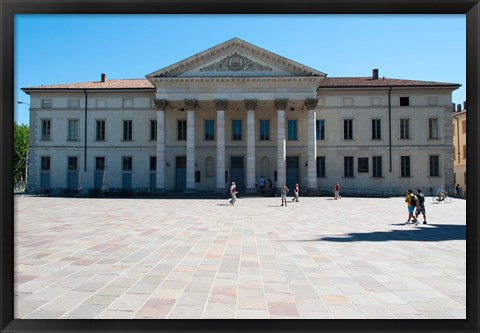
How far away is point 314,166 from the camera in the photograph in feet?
114

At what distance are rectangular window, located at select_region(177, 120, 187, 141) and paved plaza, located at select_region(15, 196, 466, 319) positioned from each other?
27644mm

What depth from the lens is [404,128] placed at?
1518 inches

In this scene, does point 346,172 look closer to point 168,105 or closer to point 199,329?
point 168,105

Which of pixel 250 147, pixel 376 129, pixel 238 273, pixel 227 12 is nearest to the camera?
pixel 227 12

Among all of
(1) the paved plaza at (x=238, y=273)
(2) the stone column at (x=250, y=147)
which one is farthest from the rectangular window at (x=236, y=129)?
(1) the paved plaza at (x=238, y=273)

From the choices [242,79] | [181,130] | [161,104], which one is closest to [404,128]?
[242,79]

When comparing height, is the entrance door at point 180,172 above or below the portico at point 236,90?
below

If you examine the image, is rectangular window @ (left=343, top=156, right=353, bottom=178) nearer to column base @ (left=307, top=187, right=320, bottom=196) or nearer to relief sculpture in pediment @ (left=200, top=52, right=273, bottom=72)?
column base @ (left=307, top=187, right=320, bottom=196)

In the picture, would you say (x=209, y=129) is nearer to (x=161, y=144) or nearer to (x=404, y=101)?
(x=161, y=144)

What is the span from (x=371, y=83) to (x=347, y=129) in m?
6.29

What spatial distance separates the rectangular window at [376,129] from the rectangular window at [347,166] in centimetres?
383

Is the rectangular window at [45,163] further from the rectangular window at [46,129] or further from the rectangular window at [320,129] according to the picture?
the rectangular window at [320,129]

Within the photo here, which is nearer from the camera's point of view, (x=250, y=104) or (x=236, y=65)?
(x=250, y=104)

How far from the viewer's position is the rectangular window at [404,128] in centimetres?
3850
